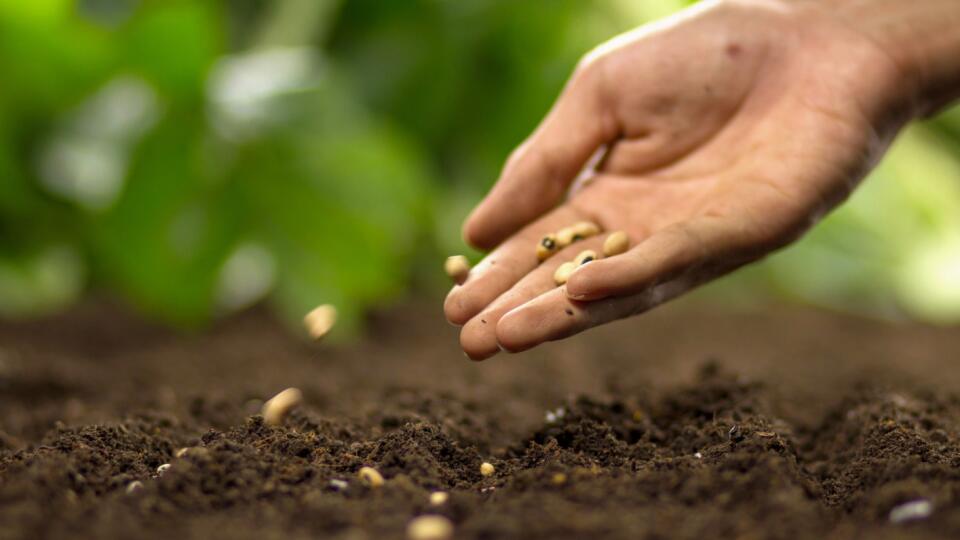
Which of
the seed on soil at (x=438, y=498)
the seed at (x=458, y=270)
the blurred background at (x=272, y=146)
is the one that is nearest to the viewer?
the seed on soil at (x=438, y=498)

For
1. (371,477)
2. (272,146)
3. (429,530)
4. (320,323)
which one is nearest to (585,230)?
(320,323)

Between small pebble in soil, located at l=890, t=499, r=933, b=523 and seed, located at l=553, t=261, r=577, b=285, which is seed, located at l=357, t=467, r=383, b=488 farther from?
small pebble in soil, located at l=890, t=499, r=933, b=523

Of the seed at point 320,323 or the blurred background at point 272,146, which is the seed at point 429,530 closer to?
the seed at point 320,323

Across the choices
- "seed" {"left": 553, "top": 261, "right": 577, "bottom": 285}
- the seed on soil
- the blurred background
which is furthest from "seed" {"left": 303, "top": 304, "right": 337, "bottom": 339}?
the blurred background

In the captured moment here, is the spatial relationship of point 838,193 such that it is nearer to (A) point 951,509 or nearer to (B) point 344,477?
(A) point 951,509

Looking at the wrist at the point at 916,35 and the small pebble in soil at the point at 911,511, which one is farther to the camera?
the wrist at the point at 916,35

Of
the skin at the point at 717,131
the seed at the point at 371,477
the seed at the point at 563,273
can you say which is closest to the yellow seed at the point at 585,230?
the skin at the point at 717,131

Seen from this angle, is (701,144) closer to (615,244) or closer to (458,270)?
(615,244)
